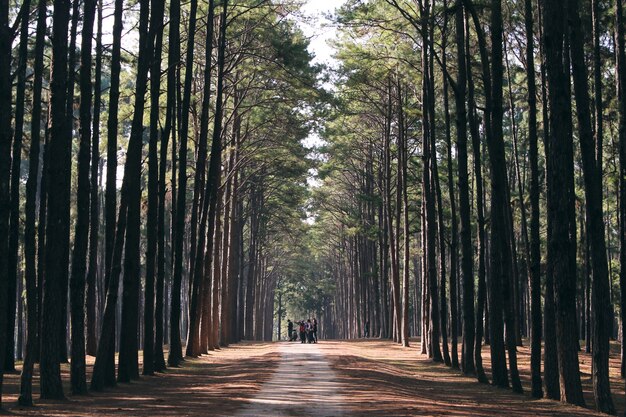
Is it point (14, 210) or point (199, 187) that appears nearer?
point (14, 210)

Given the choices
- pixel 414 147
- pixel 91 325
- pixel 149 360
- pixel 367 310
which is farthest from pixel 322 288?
pixel 149 360

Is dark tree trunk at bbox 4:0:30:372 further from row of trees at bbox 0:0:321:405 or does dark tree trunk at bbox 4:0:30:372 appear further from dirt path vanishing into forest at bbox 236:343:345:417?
dirt path vanishing into forest at bbox 236:343:345:417

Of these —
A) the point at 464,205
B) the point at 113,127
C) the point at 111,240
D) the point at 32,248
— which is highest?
the point at 113,127

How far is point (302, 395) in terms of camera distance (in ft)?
54.9

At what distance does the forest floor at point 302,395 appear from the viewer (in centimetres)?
1410

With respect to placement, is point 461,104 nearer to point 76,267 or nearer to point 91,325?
point 76,267

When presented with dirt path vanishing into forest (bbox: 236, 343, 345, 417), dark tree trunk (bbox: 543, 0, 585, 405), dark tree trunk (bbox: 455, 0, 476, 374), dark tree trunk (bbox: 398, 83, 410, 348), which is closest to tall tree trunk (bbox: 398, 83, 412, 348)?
dark tree trunk (bbox: 398, 83, 410, 348)

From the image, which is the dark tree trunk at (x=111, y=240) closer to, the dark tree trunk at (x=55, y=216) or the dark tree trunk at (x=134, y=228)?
the dark tree trunk at (x=134, y=228)

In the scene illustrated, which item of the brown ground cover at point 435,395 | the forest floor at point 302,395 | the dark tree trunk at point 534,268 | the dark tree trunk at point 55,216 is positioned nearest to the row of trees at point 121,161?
the dark tree trunk at point 55,216

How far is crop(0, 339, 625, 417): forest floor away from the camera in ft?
46.3

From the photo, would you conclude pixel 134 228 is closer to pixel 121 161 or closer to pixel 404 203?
pixel 121 161

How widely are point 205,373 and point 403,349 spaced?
63.5 ft

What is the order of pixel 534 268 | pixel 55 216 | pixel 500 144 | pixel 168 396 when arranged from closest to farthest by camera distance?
pixel 55 216
pixel 168 396
pixel 534 268
pixel 500 144

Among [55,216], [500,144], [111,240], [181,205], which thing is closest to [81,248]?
[55,216]
